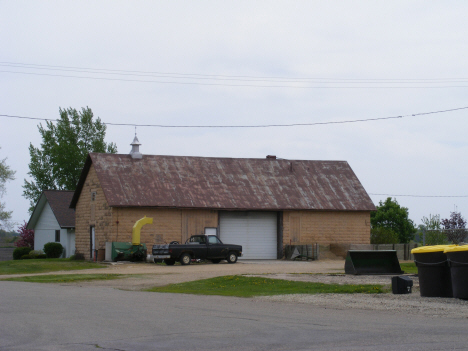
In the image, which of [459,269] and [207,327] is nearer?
[207,327]

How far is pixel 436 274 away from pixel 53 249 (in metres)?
38.2

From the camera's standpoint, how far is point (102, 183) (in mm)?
39812

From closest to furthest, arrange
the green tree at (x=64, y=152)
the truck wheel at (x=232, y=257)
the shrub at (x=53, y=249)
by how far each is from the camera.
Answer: the truck wheel at (x=232, y=257), the shrub at (x=53, y=249), the green tree at (x=64, y=152)

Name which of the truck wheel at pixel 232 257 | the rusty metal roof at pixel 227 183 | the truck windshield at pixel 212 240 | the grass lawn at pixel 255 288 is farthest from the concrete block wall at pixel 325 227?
the grass lawn at pixel 255 288

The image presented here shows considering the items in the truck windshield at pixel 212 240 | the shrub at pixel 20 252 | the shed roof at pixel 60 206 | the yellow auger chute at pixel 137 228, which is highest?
the shed roof at pixel 60 206

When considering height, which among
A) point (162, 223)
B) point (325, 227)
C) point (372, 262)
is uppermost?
point (162, 223)

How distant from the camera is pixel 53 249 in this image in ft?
163

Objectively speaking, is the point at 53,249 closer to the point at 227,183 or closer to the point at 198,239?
the point at 227,183

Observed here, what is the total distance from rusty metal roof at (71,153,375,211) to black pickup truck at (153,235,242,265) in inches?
221

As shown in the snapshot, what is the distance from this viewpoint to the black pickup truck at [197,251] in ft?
111

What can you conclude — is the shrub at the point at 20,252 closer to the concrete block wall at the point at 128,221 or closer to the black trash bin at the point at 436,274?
the concrete block wall at the point at 128,221

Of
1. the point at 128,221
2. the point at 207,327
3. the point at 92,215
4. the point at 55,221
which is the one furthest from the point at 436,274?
the point at 55,221

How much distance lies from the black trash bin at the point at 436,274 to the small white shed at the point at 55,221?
3667cm

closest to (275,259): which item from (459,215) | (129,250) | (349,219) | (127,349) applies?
(349,219)
